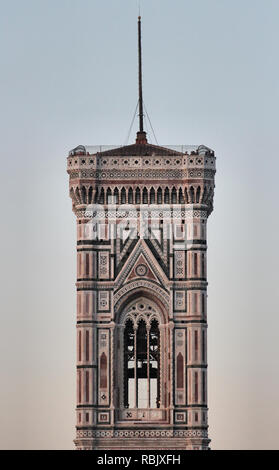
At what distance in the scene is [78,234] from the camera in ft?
395

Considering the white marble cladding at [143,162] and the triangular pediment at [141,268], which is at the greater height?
the white marble cladding at [143,162]

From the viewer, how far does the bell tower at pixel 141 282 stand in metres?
120

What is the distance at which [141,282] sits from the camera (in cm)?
11994

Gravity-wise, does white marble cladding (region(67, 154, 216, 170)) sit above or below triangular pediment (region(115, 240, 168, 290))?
above

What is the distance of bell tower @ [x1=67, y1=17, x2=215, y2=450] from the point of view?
119500mm

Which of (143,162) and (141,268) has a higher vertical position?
(143,162)

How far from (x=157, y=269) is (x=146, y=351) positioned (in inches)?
116

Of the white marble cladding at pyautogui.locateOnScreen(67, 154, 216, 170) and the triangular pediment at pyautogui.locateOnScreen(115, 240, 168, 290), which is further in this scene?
the white marble cladding at pyautogui.locateOnScreen(67, 154, 216, 170)

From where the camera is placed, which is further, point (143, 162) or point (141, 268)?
point (143, 162)
